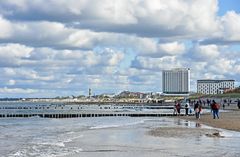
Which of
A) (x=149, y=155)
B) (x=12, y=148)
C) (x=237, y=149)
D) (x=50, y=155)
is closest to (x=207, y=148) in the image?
(x=237, y=149)

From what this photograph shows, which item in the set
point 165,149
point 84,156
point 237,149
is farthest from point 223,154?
point 84,156

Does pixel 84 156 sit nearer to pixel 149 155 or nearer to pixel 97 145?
pixel 149 155

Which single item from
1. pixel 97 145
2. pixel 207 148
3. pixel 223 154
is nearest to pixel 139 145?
pixel 97 145

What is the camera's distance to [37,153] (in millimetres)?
23922

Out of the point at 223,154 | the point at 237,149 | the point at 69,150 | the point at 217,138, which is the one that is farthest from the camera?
the point at 217,138

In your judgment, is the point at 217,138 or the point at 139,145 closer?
the point at 139,145

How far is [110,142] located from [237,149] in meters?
8.33

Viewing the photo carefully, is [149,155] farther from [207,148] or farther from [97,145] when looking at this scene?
[97,145]

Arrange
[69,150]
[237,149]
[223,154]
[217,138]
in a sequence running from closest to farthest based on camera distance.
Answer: [223,154] → [237,149] → [69,150] → [217,138]

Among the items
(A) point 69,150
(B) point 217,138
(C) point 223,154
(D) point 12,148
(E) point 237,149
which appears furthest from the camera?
(B) point 217,138

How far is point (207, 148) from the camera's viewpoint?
23578 mm

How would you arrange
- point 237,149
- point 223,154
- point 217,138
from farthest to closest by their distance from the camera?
point 217,138 < point 237,149 < point 223,154

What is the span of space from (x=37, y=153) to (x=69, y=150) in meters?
1.74

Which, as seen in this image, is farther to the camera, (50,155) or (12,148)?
(12,148)
